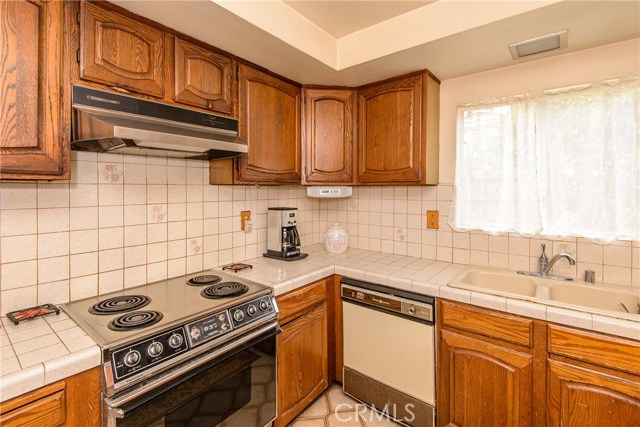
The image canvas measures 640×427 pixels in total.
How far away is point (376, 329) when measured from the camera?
1854 mm

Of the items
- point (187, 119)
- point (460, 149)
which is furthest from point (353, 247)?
point (187, 119)

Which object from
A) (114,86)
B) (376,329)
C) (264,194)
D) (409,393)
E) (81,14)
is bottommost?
(409,393)

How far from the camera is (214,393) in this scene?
1.31 meters

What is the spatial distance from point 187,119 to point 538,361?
1908mm

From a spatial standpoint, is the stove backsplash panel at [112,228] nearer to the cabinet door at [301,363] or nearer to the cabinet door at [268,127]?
the cabinet door at [268,127]

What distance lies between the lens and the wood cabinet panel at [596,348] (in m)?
1.19

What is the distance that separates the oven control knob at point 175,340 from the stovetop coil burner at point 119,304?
0.29 m

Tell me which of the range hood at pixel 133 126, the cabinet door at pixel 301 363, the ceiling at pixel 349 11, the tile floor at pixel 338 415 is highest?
the ceiling at pixel 349 11

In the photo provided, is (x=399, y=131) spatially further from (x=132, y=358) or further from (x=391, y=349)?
(x=132, y=358)

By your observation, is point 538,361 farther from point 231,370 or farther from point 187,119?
point 187,119

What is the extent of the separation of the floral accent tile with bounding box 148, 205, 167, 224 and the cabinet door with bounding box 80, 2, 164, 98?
1.90ft

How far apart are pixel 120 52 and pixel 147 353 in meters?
1.20

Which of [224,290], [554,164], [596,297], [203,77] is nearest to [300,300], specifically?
[224,290]

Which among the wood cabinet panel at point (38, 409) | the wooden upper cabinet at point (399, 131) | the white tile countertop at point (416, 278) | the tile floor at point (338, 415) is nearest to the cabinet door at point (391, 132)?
the wooden upper cabinet at point (399, 131)
